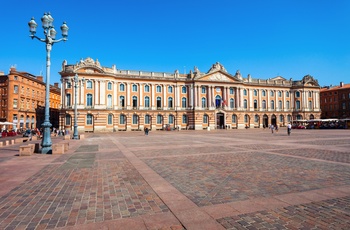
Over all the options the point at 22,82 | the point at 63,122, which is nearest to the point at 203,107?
the point at 63,122

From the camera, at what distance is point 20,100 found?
50625mm

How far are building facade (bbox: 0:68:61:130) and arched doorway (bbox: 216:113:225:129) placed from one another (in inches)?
1742

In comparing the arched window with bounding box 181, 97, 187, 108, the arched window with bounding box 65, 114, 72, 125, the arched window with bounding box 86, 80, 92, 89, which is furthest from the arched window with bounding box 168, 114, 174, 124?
the arched window with bounding box 65, 114, 72, 125

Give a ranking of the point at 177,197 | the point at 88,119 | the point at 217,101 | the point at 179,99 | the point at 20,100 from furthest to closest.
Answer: the point at 217,101 < the point at 179,99 < the point at 20,100 < the point at 88,119 < the point at 177,197

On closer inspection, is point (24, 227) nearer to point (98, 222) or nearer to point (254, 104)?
point (98, 222)

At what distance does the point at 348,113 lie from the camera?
7006cm

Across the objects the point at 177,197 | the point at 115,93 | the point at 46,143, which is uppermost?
the point at 115,93

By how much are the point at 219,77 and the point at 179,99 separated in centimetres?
1188

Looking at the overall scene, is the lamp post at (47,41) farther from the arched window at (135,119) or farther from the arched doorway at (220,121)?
the arched doorway at (220,121)

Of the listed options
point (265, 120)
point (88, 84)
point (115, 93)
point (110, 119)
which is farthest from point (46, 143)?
point (265, 120)

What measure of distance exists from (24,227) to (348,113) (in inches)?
3445

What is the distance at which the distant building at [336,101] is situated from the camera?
70.8 m

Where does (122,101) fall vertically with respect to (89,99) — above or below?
below

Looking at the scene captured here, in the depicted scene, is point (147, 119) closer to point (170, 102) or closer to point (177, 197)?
point (170, 102)
